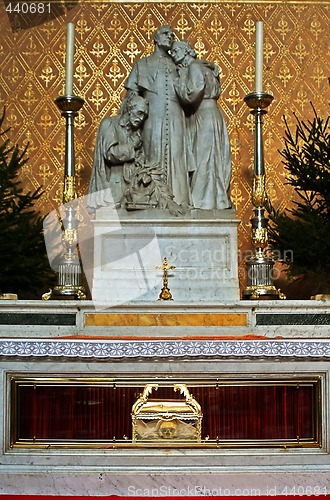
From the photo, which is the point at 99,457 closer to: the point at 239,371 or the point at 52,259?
the point at 239,371

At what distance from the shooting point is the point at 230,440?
480cm

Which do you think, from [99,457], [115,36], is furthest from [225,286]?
[115,36]

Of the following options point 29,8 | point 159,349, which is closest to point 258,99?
point 159,349

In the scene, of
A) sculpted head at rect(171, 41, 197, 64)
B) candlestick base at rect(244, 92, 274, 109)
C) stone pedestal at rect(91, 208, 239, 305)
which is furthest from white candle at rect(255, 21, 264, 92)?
stone pedestal at rect(91, 208, 239, 305)

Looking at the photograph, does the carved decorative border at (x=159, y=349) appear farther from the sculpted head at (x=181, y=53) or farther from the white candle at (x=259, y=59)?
the sculpted head at (x=181, y=53)

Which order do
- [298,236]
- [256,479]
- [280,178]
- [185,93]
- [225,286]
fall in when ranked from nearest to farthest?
[256,479] → [225,286] → [185,93] → [298,236] → [280,178]

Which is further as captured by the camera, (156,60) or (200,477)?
(156,60)

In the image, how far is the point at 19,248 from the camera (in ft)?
19.9

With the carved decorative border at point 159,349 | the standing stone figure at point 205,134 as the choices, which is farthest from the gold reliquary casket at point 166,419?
the standing stone figure at point 205,134

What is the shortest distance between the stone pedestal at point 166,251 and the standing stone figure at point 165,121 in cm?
32

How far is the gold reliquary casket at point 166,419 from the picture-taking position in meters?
4.79

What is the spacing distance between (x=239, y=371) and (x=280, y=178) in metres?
2.87

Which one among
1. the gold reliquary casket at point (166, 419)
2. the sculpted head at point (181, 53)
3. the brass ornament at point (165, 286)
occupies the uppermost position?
the sculpted head at point (181, 53)

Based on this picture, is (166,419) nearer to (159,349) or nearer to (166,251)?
(159,349)
